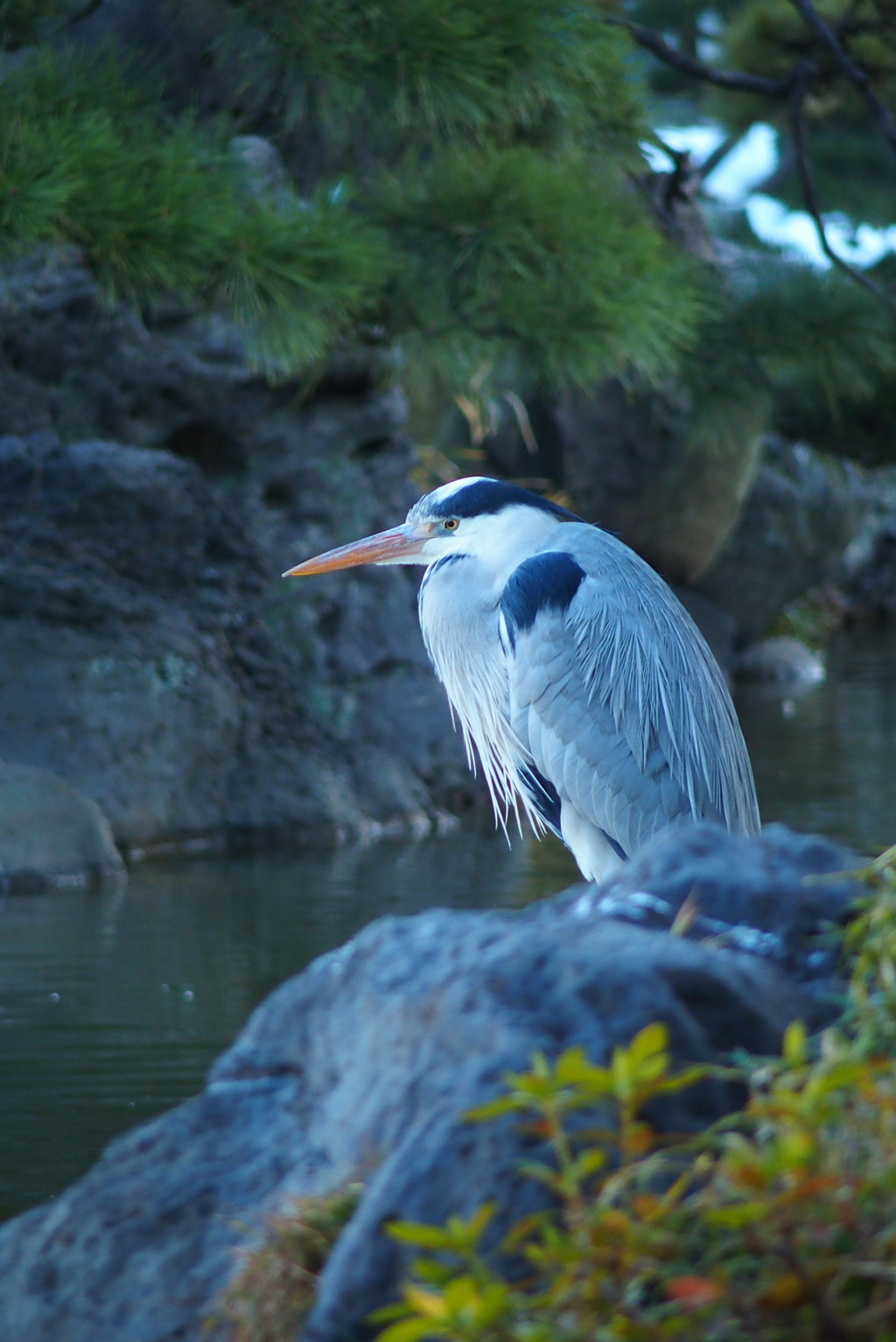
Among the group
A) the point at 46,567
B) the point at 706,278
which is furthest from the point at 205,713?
the point at 706,278

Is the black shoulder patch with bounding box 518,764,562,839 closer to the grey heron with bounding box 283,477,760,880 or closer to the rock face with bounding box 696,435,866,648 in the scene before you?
the grey heron with bounding box 283,477,760,880

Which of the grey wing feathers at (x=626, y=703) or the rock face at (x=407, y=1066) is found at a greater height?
the rock face at (x=407, y=1066)

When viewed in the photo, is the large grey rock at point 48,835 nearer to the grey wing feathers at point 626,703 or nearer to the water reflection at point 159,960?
the water reflection at point 159,960

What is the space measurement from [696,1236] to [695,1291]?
75 millimetres

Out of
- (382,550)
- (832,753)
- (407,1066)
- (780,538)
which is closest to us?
(407,1066)

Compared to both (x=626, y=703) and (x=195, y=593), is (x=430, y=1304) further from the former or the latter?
(x=195, y=593)

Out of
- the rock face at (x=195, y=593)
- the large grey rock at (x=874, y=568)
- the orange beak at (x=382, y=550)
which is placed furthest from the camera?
the large grey rock at (x=874, y=568)

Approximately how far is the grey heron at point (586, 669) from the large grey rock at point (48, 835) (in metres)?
2.15

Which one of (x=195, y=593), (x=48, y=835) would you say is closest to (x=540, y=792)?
(x=48, y=835)

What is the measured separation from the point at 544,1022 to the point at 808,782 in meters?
5.70

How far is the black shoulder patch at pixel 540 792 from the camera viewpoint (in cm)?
337

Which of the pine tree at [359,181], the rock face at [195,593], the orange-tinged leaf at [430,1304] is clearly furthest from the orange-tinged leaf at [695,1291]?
the rock face at [195,593]

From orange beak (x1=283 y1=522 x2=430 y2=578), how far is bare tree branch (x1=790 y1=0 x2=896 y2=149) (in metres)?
4.44

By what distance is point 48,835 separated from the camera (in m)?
5.10
